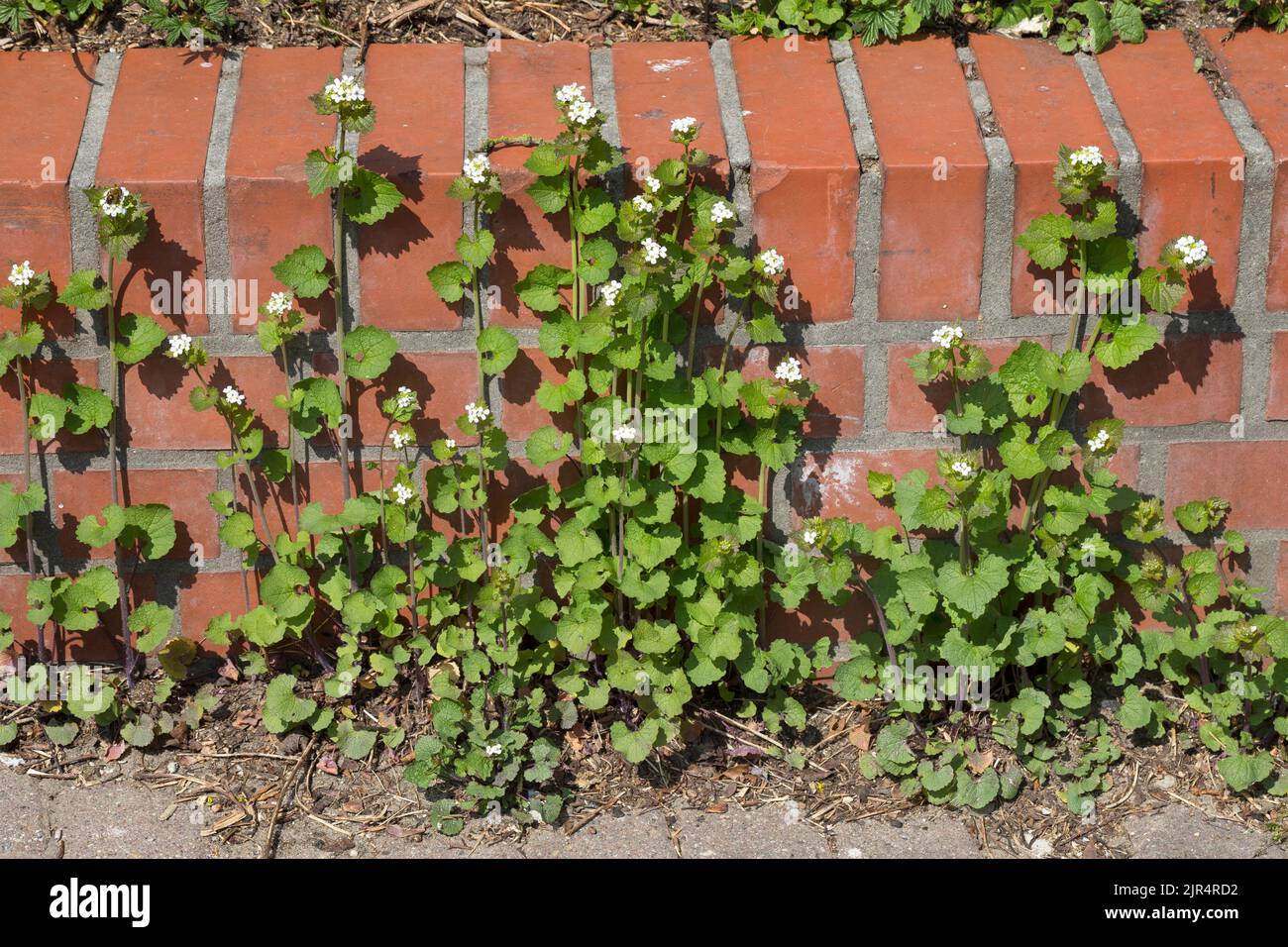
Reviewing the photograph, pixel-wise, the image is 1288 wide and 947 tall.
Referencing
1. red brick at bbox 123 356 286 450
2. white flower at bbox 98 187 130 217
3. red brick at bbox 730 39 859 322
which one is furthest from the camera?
red brick at bbox 123 356 286 450

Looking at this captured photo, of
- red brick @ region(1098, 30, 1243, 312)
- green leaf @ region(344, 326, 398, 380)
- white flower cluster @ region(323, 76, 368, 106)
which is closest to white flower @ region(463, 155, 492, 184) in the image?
white flower cluster @ region(323, 76, 368, 106)

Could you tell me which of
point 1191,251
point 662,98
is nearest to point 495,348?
point 662,98

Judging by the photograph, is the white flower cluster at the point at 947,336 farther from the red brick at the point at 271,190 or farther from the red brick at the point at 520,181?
the red brick at the point at 271,190

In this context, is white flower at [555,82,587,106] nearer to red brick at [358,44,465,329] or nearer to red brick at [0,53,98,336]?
red brick at [358,44,465,329]

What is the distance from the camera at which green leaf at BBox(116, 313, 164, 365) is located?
8.01ft

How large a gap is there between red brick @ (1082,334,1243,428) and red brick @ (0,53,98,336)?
186cm

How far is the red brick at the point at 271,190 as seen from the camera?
240cm

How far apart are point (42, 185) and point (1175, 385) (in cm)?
205

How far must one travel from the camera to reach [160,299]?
2455 millimetres

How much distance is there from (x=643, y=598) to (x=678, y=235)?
65 centimetres

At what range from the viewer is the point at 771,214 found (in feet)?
7.98

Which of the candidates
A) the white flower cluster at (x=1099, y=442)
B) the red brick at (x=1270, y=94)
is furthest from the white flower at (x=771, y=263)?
the red brick at (x=1270, y=94)

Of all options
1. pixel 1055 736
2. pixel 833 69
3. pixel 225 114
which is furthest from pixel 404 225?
pixel 1055 736

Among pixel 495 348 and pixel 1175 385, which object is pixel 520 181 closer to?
pixel 495 348
